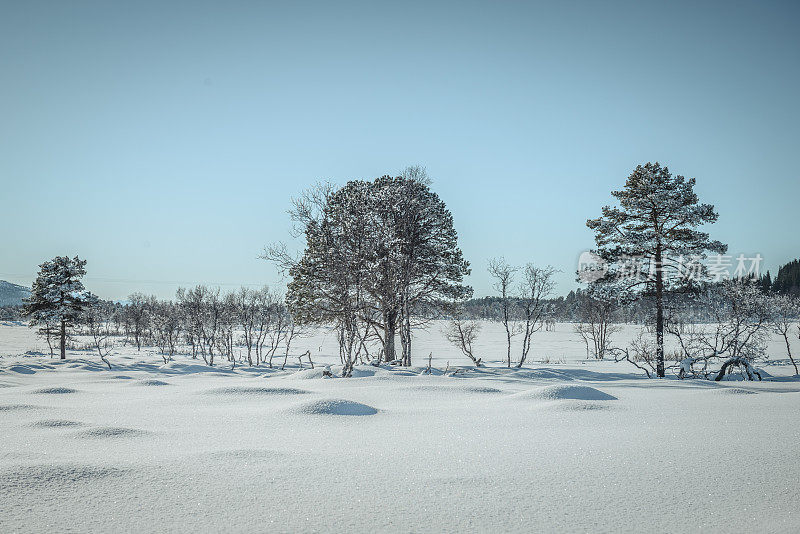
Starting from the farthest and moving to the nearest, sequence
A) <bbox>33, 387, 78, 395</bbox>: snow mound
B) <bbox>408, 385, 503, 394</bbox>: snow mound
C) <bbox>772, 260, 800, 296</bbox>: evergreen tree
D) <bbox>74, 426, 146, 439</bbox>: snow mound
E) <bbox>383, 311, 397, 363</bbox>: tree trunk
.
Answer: <bbox>772, 260, 800, 296</bbox>: evergreen tree
<bbox>383, 311, 397, 363</bbox>: tree trunk
<bbox>408, 385, 503, 394</bbox>: snow mound
<bbox>33, 387, 78, 395</bbox>: snow mound
<bbox>74, 426, 146, 439</bbox>: snow mound

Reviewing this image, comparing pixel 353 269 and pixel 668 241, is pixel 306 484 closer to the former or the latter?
pixel 353 269

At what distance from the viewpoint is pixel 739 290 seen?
68.8ft

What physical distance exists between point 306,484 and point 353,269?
432 inches

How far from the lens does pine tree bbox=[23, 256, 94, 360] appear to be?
3384cm

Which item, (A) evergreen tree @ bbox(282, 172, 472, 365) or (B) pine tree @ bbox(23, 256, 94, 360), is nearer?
(A) evergreen tree @ bbox(282, 172, 472, 365)

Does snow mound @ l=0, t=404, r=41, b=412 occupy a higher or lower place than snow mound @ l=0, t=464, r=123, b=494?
lower

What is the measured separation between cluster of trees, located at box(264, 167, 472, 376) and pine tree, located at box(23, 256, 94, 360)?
81.3 feet

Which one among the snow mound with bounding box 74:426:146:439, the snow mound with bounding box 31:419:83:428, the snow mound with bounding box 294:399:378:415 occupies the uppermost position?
the snow mound with bounding box 74:426:146:439

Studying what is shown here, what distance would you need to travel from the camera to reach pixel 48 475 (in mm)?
3051

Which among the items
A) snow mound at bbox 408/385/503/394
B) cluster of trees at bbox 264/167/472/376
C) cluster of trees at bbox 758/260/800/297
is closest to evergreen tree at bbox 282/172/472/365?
cluster of trees at bbox 264/167/472/376

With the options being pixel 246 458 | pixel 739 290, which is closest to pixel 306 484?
pixel 246 458

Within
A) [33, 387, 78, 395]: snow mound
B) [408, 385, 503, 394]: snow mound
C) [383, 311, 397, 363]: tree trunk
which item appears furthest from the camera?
[383, 311, 397, 363]: tree trunk

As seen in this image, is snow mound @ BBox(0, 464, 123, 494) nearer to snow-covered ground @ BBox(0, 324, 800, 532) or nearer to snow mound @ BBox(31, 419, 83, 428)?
snow-covered ground @ BBox(0, 324, 800, 532)

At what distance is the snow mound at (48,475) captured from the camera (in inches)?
115
